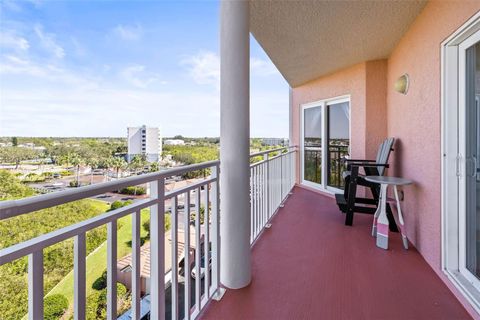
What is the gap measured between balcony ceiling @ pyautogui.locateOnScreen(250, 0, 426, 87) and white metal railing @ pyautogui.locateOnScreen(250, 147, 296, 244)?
4.65ft

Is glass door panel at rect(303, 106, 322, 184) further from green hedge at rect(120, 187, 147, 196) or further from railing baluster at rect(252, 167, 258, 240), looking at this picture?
green hedge at rect(120, 187, 147, 196)

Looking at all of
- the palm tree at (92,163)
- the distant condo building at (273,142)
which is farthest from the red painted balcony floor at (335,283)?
the distant condo building at (273,142)

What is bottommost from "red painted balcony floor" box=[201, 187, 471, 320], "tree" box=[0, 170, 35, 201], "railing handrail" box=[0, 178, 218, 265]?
"red painted balcony floor" box=[201, 187, 471, 320]

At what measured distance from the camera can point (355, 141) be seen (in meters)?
4.49

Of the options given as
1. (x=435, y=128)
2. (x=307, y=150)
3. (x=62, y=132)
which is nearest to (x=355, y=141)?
(x=307, y=150)

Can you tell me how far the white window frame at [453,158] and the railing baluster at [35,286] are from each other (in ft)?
7.93

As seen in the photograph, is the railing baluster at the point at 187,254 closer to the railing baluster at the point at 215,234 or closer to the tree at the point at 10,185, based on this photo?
the railing baluster at the point at 215,234

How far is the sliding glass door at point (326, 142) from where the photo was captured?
4.96 m

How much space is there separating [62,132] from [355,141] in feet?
13.8

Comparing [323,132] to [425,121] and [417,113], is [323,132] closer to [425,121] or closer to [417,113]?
[417,113]

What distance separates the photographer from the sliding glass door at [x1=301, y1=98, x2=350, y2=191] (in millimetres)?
4961

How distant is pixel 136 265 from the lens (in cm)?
109

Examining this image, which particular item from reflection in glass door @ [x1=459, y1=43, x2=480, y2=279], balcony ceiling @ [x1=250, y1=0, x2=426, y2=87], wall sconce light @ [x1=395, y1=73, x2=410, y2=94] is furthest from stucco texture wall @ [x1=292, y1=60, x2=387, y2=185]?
reflection in glass door @ [x1=459, y1=43, x2=480, y2=279]

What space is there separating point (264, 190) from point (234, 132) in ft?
5.20
